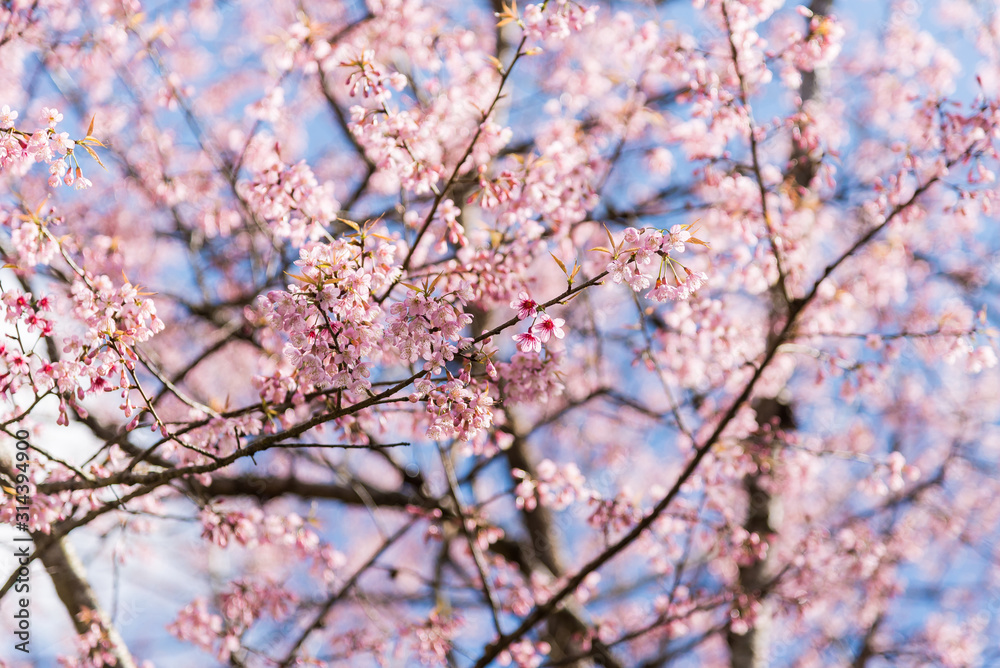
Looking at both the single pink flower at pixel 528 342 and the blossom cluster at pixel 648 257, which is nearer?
the blossom cluster at pixel 648 257

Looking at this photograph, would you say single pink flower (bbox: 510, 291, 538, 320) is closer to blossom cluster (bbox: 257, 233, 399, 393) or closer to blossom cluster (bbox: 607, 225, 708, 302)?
blossom cluster (bbox: 607, 225, 708, 302)

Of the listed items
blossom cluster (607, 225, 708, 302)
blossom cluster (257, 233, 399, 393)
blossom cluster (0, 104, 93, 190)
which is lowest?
blossom cluster (257, 233, 399, 393)

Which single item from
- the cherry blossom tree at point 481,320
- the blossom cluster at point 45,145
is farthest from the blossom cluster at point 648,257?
the blossom cluster at point 45,145

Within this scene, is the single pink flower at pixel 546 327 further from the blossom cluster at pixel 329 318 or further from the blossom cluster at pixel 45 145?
the blossom cluster at pixel 45 145

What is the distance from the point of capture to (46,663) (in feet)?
24.8

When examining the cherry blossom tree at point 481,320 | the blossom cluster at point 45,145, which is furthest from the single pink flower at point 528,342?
the blossom cluster at point 45,145

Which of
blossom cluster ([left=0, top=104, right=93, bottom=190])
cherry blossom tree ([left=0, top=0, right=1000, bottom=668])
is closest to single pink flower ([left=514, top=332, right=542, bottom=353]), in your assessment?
cherry blossom tree ([left=0, top=0, right=1000, bottom=668])

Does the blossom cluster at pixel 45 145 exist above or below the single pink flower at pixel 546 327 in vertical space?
above

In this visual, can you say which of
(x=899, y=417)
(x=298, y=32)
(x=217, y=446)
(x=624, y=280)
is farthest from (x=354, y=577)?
(x=899, y=417)

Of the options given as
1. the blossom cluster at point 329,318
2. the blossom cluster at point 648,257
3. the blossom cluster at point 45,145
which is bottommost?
the blossom cluster at point 329,318

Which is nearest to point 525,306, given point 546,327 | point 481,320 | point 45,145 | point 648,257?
point 546,327

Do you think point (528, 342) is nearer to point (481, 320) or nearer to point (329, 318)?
point (329, 318)

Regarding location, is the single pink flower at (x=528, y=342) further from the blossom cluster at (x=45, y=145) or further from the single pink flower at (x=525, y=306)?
the blossom cluster at (x=45, y=145)

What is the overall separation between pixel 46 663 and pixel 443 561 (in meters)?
5.23
